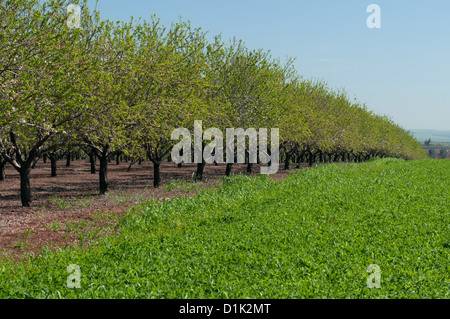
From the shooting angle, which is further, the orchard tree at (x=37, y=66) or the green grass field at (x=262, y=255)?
the orchard tree at (x=37, y=66)

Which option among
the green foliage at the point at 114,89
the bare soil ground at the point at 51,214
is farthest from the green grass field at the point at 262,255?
the green foliage at the point at 114,89

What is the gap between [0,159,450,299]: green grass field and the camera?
25.2ft

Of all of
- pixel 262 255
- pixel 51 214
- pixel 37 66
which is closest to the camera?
pixel 262 255

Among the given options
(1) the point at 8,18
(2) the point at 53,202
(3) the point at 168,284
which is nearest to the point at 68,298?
(3) the point at 168,284

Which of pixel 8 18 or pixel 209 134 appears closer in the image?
pixel 8 18

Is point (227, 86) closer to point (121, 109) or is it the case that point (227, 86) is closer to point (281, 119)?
point (281, 119)

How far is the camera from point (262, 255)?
9.68m

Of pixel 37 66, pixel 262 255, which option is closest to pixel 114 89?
pixel 37 66

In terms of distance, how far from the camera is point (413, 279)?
26.7 ft

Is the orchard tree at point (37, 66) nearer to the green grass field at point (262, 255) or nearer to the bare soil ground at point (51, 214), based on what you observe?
the bare soil ground at point (51, 214)

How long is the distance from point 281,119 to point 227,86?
6.42m

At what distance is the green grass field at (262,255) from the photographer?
7.70m

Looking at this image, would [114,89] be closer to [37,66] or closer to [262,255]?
[37,66]

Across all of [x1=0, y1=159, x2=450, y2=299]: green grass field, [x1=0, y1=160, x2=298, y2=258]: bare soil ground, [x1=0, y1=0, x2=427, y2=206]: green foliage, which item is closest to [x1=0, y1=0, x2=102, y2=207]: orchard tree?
[x1=0, y1=0, x2=427, y2=206]: green foliage
